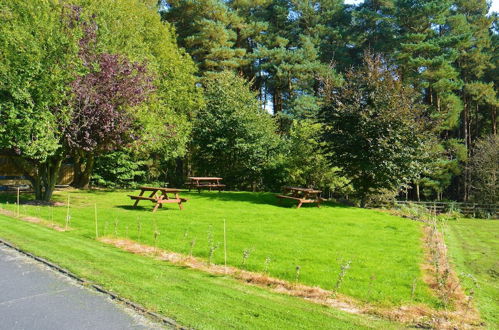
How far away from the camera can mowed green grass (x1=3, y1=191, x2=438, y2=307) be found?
7.37 m

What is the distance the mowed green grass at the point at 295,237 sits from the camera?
7371 mm

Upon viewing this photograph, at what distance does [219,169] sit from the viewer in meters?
29.6

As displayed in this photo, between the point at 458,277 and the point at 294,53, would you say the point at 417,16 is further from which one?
the point at 458,277

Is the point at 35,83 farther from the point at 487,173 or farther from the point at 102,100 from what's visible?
the point at 487,173

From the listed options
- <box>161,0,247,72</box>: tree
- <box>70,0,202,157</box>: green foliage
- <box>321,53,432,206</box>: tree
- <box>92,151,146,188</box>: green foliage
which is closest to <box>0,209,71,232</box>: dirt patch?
<box>70,0,202,157</box>: green foliage

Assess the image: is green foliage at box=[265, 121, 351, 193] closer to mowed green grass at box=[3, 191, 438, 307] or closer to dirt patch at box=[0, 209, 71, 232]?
mowed green grass at box=[3, 191, 438, 307]

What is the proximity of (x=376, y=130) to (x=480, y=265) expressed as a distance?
9955 mm

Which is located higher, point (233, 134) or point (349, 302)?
point (233, 134)

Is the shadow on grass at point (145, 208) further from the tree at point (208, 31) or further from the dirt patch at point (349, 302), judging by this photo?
the tree at point (208, 31)

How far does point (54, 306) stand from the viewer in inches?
202

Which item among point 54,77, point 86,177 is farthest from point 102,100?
point 86,177

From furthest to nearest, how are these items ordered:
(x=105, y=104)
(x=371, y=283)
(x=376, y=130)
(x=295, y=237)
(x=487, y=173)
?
1. (x=487, y=173)
2. (x=376, y=130)
3. (x=105, y=104)
4. (x=295, y=237)
5. (x=371, y=283)

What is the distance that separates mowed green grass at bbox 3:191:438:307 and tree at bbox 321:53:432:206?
254 cm

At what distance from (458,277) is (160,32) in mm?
25908
